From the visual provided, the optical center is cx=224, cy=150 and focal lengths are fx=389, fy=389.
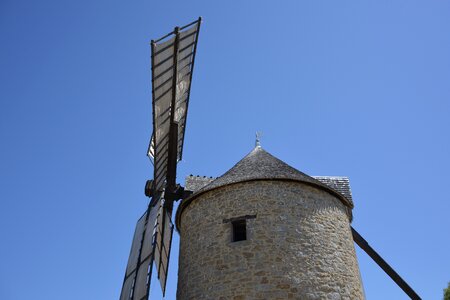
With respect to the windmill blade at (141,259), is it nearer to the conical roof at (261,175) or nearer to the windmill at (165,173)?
the windmill at (165,173)

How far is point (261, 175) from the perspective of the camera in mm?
9133

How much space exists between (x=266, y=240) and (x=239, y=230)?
0.86m

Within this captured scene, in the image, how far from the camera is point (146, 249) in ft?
31.4

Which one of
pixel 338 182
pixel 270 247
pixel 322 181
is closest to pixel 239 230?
pixel 270 247

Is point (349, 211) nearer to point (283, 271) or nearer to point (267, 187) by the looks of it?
point (267, 187)

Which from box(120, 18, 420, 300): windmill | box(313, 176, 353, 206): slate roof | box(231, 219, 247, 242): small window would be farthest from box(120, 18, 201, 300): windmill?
box(313, 176, 353, 206): slate roof

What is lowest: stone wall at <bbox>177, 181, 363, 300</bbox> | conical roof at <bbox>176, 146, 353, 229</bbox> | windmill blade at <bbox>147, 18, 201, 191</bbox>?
stone wall at <bbox>177, 181, 363, 300</bbox>

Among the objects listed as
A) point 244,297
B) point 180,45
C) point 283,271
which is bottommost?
point 244,297

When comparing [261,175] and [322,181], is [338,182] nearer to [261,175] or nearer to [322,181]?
[322,181]

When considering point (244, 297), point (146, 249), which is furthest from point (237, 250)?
point (146, 249)

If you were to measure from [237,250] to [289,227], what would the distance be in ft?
4.00

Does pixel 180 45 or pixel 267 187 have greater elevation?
pixel 180 45

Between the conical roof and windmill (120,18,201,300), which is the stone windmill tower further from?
windmill (120,18,201,300)

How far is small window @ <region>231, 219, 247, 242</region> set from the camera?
8656 mm
